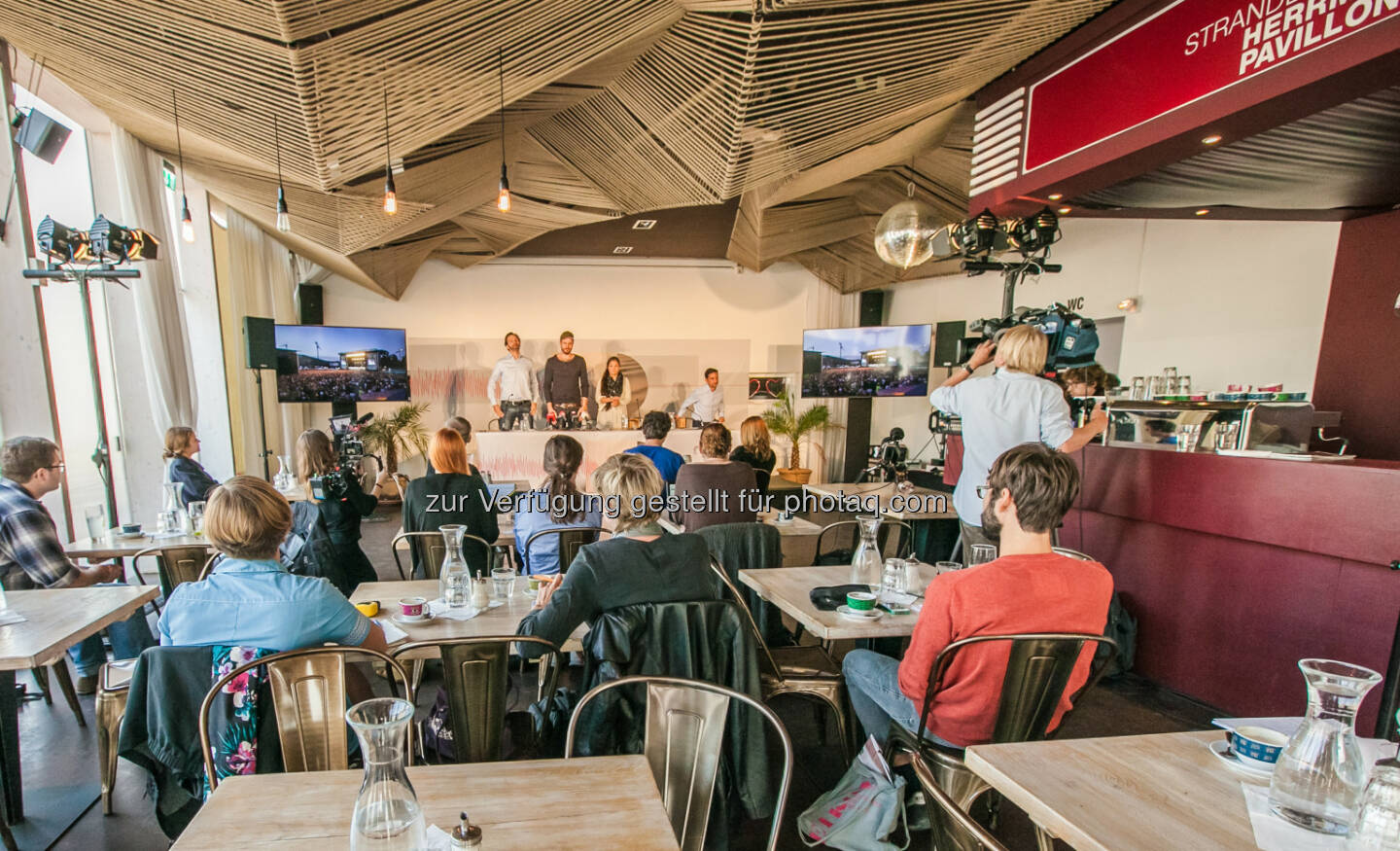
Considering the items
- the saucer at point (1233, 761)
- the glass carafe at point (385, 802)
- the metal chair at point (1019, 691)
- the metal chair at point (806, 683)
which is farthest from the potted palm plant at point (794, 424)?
the glass carafe at point (385, 802)

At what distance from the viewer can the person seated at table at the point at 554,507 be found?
3.20 m

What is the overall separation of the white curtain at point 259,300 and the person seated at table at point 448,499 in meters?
4.38

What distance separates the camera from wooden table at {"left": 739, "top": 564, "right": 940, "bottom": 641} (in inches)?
84.4

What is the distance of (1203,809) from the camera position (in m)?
1.16

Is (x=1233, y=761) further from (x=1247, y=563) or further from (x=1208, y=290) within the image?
(x=1208, y=290)

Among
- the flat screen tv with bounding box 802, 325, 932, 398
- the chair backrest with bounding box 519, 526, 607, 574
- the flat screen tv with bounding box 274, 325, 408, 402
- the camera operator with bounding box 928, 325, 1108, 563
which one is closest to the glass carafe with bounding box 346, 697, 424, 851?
the chair backrest with bounding box 519, 526, 607, 574

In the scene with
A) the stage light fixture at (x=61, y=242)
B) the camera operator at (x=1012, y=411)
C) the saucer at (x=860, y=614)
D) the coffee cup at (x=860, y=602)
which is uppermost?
the stage light fixture at (x=61, y=242)

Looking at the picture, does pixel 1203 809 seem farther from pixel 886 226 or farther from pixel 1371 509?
pixel 886 226

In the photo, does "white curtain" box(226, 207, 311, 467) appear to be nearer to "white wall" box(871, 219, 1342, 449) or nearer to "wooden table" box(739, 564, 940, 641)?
"wooden table" box(739, 564, 940, 641)

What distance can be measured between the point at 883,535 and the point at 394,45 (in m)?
3.47

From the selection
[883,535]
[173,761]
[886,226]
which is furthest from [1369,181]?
[173,761]

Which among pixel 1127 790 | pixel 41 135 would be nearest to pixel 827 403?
pixel 41 135

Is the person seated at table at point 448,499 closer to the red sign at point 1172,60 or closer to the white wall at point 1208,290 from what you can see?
the red sign at point 1172,60

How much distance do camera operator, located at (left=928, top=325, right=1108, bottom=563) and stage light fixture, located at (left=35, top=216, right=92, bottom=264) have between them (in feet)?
16.4
